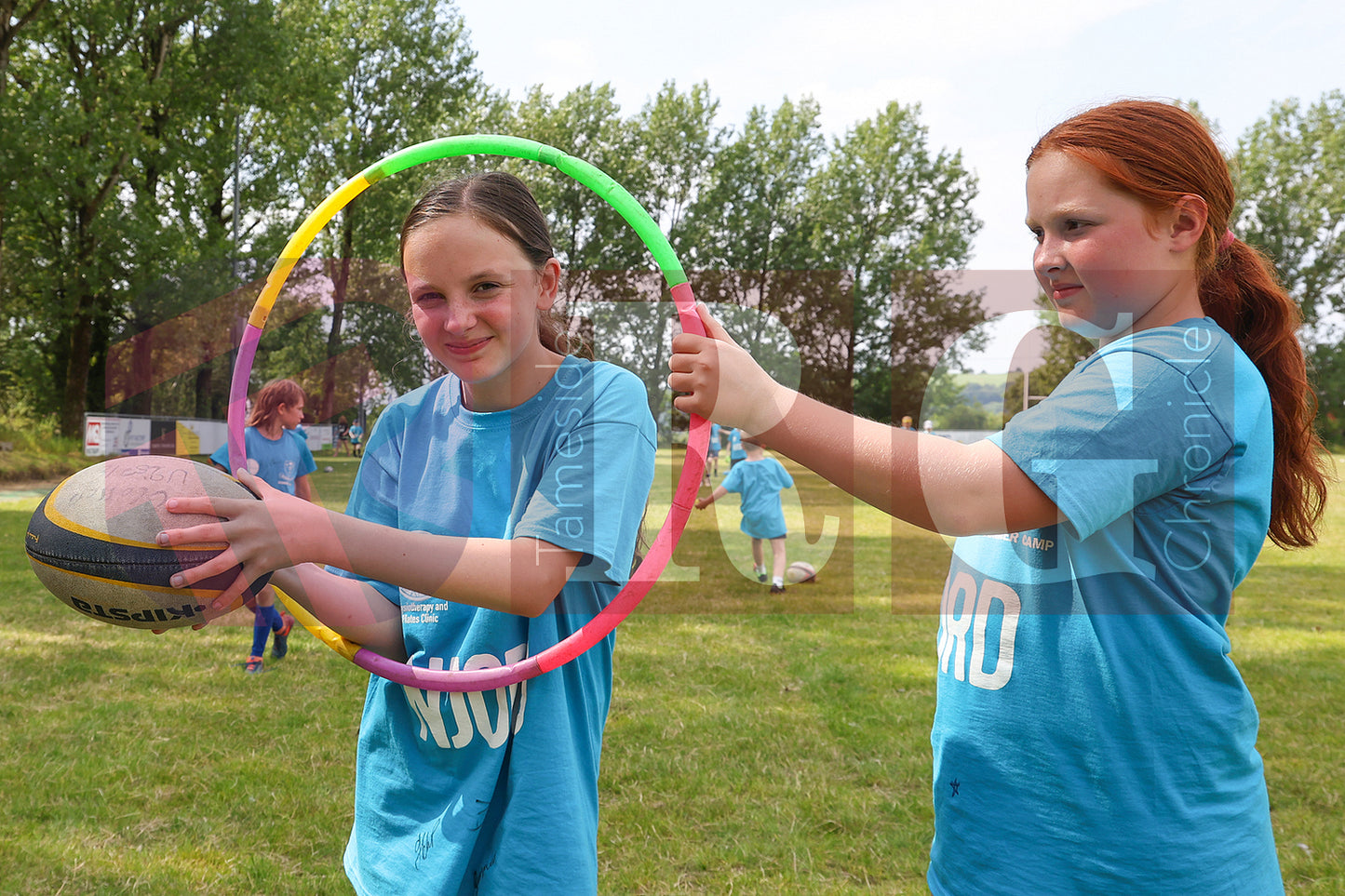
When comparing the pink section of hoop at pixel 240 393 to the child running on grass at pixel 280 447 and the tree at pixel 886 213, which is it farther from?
the tree at pixel 886 213

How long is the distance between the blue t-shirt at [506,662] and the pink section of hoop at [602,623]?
0.16 feet

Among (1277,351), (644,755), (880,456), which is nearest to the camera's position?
(880,456)

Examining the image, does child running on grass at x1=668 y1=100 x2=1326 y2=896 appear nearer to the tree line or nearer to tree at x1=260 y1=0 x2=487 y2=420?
the tree line

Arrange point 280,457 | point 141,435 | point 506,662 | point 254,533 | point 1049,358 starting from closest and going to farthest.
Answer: point 254,533, point 506,662, point 280,457, point 1049,358, point 141,435

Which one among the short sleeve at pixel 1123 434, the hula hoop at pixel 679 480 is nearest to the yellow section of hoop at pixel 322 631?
the hula hoop at pixel 679 480

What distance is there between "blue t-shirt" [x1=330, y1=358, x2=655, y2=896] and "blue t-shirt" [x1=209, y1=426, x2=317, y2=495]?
5733 mm

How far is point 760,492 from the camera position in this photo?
10578 millimetres

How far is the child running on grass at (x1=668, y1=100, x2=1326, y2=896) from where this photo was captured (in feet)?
4.94

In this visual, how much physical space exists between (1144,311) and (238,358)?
8.17 ft

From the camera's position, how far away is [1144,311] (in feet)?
5.83

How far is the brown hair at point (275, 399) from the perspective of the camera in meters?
7.53

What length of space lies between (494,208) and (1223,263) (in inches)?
64.1

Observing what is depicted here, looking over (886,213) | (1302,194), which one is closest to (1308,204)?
(1302,194)

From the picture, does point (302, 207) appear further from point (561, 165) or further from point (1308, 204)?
point (1308, 204)
